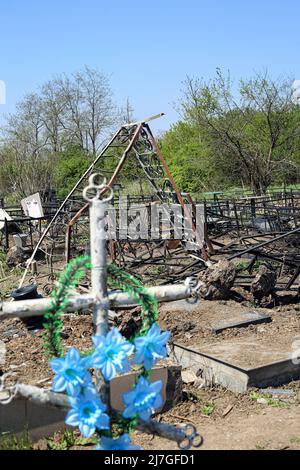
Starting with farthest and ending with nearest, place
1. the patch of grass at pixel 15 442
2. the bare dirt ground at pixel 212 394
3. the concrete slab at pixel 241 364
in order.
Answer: the concrete slab at pixel 241 364
the bare dirt ground at pixel 212 394
the patch of grass at pixel 15 442

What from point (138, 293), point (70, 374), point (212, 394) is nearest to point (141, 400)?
point (70, 374)

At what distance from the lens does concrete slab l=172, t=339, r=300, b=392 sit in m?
4.93

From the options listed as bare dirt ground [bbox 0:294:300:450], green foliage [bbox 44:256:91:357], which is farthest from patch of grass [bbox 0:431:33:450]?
green foliage [bbox 44:256:91:357]

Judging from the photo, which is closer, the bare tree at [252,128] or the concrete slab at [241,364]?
the concrete slab at [241,364]

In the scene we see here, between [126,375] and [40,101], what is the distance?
3293 centimetres

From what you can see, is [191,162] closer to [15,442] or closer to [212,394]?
[212,394]

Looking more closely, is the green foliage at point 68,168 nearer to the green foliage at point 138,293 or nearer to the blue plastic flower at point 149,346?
the green foliage at point 138,293

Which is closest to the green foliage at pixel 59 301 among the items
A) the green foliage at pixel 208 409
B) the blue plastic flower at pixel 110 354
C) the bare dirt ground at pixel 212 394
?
the blue plastic flower at pixel 110 354

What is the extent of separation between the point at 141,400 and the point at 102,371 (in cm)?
22

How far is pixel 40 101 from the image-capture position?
3525 centimetres

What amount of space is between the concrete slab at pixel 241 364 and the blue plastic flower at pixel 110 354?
267 centimetres

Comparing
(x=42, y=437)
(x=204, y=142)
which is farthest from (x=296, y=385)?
(x=204, y=142)

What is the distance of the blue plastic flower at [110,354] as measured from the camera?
241cm

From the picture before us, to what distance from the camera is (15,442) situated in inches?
137
